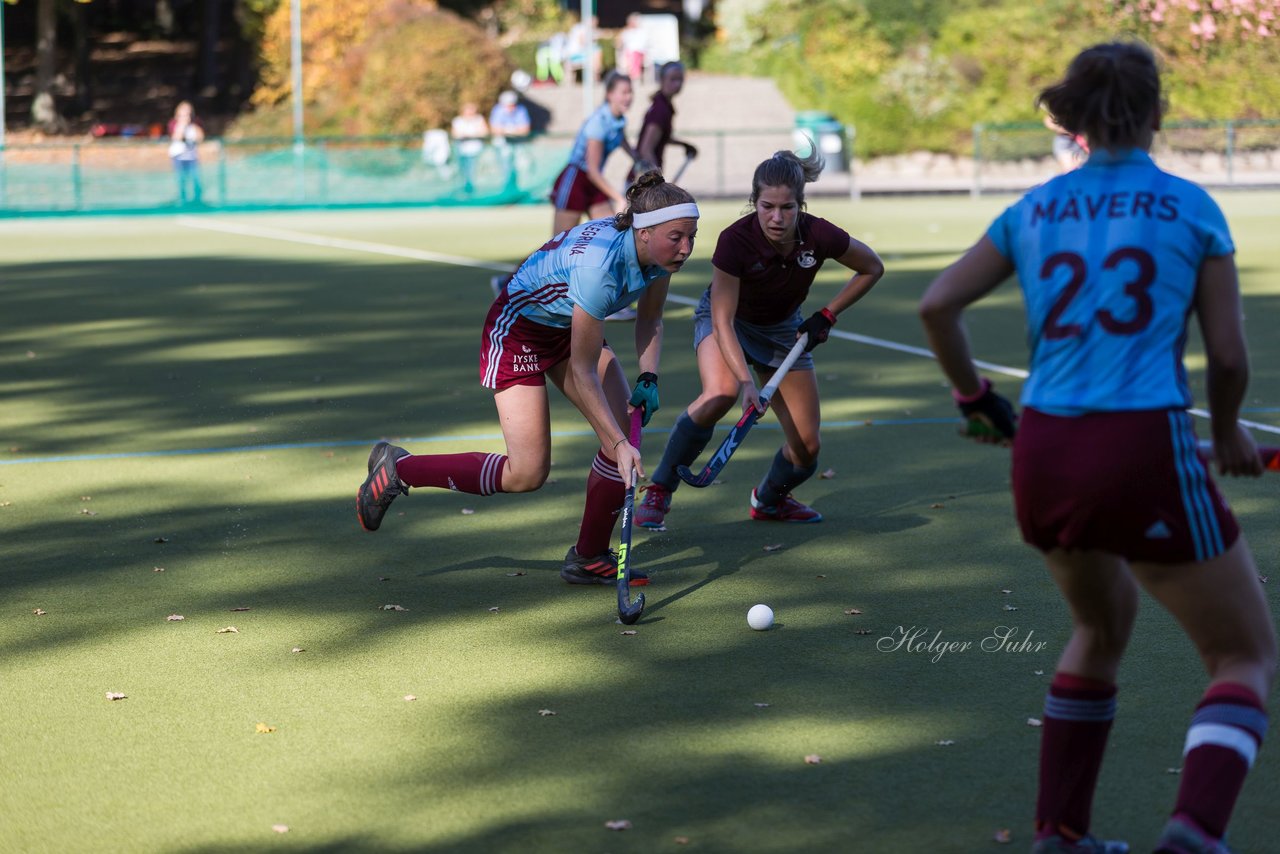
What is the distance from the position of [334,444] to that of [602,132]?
573 cm

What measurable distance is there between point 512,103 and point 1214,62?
540 inches

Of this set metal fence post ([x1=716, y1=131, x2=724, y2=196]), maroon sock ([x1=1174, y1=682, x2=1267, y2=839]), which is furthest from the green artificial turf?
metal fence post ([x1=716, y1=131, x2=724, y2=196])

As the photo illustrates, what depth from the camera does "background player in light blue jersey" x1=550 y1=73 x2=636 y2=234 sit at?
14.3 meters

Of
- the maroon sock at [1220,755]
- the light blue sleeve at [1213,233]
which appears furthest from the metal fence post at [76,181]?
the maroon sock at [1220,755]

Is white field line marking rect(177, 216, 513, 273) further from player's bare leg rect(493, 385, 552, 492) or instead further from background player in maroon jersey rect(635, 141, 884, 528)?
player's bare leg rect(493, 385, 552, 492)

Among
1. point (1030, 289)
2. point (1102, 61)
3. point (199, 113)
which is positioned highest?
point (1102, 61)

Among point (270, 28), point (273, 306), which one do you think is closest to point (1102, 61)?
point (273, 306)

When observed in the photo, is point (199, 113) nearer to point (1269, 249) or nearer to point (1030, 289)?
point (1269, 249)

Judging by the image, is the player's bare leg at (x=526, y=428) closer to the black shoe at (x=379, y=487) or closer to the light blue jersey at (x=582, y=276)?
the light blue jersey at (x=582, y=276)

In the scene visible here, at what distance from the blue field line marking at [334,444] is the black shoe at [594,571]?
3065 mm

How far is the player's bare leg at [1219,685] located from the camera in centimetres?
341

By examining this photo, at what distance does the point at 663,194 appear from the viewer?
570 cm

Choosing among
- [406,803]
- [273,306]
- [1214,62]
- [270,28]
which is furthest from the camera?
[270,28]

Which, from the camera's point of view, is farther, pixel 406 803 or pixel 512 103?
pixel 512 103
